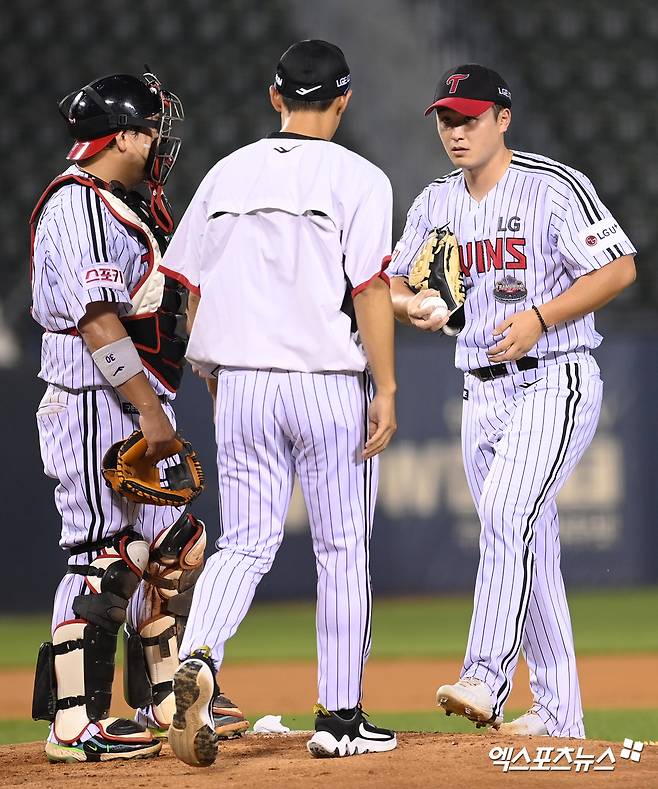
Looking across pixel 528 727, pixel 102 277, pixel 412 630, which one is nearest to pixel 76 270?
pixel 102 277

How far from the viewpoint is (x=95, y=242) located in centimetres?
367

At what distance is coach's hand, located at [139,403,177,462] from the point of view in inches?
144

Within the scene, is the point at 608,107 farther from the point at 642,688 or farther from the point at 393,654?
the point at 642,688

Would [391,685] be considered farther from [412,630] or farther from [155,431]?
[155,431]

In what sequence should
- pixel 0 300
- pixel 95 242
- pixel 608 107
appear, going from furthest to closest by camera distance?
pixel 608 107, pixel 0 300, pixel 95 242

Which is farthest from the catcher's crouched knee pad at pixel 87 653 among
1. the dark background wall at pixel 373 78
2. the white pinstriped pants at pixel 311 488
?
the dark background wall at pixel 373 78

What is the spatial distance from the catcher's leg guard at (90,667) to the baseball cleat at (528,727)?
1009 mm

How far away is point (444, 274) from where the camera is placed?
3.88 metres

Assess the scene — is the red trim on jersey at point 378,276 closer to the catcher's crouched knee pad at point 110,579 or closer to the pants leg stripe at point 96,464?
the pants leg stripe at point 96,464

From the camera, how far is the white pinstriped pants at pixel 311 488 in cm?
335

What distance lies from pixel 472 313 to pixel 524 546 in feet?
2.30

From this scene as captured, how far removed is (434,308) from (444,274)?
12 centimetres

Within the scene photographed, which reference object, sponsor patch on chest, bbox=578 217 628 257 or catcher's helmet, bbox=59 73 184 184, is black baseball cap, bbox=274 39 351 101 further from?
sponsor patch on chest, bbox=578 217 628 257

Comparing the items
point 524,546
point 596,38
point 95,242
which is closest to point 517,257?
point 524,546
